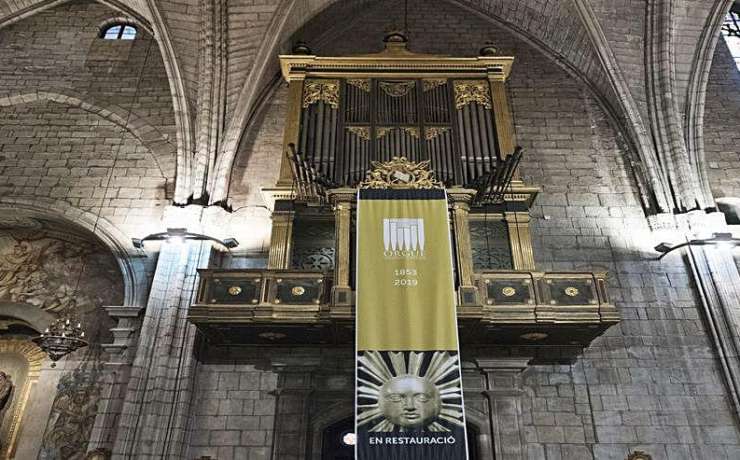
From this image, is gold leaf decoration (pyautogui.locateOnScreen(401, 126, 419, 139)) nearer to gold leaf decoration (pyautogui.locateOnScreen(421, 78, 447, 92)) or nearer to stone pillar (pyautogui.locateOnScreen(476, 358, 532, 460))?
gold leaf decoration (pyautogui.locateOnScreen(421, 78, 447, 92))

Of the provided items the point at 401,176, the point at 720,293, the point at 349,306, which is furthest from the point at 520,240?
the point at 720,293

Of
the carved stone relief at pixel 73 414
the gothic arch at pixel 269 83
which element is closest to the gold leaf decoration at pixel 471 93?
the gothic arch at pixel 269 83

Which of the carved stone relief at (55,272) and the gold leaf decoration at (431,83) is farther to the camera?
the gold leaf decoration at (431,83)

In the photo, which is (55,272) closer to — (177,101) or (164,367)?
(164,367)

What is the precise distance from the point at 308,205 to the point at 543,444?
5.10 m

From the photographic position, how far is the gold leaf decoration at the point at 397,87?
10117mm

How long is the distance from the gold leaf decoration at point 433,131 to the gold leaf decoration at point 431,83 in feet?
3.25

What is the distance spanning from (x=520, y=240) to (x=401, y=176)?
2.10m

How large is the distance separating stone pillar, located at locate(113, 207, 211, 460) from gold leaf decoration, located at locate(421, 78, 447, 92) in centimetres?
484

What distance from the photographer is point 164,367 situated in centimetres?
812

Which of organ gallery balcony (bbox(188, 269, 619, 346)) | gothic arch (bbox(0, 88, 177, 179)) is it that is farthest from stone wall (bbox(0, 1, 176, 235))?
organ gallery balcony (bbox(188, 269, 619, 346))

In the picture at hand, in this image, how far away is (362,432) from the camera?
21.1 ft

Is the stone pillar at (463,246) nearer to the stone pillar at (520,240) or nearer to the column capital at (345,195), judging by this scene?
the stone pillar at (520,240)

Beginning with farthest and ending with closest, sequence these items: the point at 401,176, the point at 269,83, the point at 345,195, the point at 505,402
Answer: the point at 269,83 < the point at 401,176 < the point at 505,402 < the point at 345,195
